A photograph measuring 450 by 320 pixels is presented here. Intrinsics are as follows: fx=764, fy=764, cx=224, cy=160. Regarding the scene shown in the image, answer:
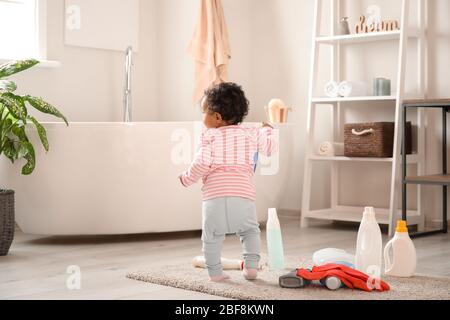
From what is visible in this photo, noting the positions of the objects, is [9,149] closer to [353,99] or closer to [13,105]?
[13,105]

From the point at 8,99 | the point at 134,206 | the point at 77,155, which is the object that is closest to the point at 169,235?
the point at 134,206

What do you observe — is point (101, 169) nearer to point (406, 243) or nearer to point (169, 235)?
point (169, 235)

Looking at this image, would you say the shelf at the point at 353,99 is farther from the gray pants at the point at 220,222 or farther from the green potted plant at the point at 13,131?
the gray pants at the point at 220,222

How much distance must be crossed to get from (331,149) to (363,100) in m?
0.34

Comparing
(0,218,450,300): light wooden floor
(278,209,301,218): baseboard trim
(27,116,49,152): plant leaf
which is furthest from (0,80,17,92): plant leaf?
(278,209,301,218): baseboard trim

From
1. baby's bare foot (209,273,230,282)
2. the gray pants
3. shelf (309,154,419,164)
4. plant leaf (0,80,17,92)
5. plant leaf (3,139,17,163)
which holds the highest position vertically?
plant leaf (0,80,17,92)

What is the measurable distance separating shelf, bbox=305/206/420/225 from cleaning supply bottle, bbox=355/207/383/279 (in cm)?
138

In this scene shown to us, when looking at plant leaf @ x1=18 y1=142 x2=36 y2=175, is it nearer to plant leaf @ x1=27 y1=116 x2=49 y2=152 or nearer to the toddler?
plant leaf @ x1=27 y1=116 x2=49 y2=152

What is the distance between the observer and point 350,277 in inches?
97.2

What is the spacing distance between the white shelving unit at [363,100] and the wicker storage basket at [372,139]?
1.7 inches

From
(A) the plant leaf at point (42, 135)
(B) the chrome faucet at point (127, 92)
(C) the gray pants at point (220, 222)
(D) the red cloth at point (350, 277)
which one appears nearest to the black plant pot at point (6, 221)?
(A) the plant leaf at point (42, 135)

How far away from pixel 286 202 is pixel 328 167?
39 cm

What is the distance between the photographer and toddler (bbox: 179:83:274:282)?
258cm
